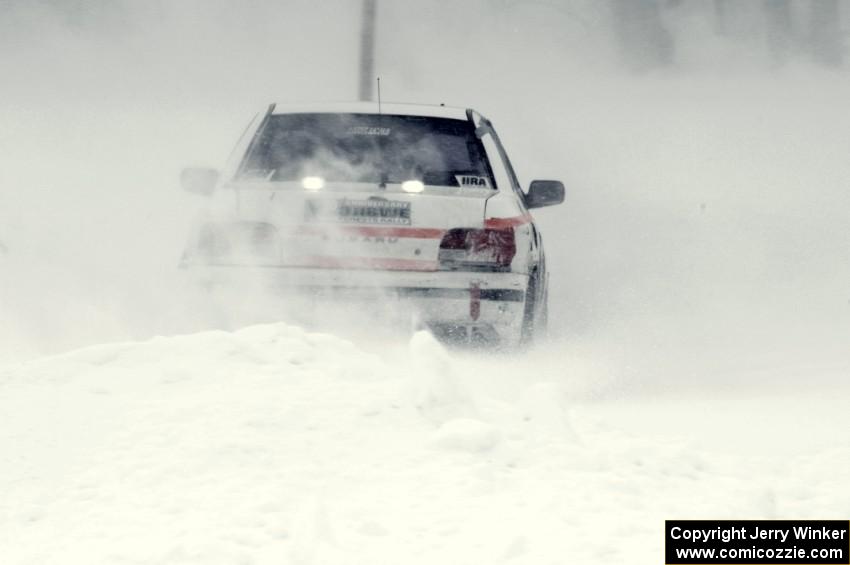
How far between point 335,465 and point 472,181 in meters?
3.15

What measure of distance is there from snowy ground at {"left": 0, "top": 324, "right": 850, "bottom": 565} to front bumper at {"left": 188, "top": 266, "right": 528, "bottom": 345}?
0.71 meters

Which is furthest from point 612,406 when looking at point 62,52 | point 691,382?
point 62,52

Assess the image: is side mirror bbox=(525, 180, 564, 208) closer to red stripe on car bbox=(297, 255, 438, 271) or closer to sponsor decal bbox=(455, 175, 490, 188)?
sponsor decal bbox=(455, 175, 490, 188)

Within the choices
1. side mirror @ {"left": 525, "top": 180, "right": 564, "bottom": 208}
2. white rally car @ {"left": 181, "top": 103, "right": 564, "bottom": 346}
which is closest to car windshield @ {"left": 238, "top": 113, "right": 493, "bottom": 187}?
white rally car @ {"left": 181, "top": 103, "right": 564, "bottom": 346}

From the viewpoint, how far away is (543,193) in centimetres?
856

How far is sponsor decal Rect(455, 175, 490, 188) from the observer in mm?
7750

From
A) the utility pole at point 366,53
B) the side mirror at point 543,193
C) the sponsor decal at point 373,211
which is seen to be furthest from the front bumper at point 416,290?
the utility pole at point 366,53

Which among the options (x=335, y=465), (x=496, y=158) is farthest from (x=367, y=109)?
(x=335, y=465)

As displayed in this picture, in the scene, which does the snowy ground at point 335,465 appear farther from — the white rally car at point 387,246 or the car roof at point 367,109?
the car roof at point 367,109

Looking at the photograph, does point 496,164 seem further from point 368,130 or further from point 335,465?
point 335,465

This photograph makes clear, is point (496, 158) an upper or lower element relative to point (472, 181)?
upper

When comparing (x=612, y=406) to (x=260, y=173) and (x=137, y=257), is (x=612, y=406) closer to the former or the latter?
(x=260, y=173)

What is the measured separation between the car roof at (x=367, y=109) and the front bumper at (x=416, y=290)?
147 cm

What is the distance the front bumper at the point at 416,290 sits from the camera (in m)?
7.05
